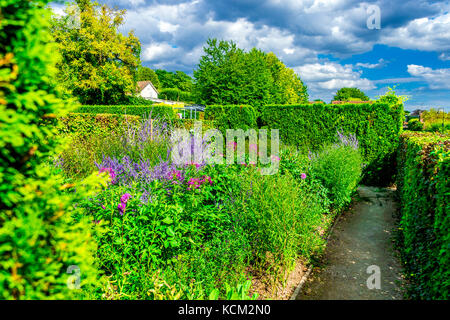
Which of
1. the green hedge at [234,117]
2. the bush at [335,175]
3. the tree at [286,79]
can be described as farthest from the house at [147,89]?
the bush at [335,175]

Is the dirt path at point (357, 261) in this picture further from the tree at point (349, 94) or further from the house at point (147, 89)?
the tree at point (349, 94)

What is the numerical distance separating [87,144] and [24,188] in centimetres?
605

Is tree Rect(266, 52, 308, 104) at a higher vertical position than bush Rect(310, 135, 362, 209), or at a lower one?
higher

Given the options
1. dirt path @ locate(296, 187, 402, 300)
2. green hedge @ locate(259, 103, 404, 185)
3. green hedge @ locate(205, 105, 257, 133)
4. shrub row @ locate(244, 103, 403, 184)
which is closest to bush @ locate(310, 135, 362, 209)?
dirt path @ locate(296, 187, 402, 300)

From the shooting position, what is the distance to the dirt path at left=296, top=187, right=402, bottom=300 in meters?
3.21

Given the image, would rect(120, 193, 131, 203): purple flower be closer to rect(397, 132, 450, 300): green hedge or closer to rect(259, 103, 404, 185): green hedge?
rect(397, 132, 450, 300): green hedge

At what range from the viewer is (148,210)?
2805mm

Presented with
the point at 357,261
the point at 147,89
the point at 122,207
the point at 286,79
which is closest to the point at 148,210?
the point at 122,207

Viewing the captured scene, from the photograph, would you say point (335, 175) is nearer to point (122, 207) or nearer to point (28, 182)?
point (122, 207)

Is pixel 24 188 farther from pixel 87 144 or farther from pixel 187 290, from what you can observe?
pixel 87 144

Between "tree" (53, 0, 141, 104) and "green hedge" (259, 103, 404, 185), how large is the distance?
1939 cm

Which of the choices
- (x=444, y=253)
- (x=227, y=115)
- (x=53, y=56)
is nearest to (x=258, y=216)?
(x=444, y=253)

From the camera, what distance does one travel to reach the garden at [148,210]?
3.94 ft

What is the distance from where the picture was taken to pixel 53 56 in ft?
4.33
